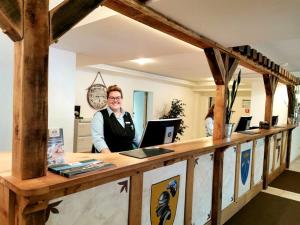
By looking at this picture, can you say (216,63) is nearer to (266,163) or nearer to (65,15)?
(65,15)

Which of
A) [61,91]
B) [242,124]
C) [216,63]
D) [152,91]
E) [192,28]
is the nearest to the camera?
[192,28]

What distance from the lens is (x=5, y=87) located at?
9.87 ft

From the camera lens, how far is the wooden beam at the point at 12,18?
1015 mm

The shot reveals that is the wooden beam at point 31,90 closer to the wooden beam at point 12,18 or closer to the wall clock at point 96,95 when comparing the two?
the wooden beam at point 12,18

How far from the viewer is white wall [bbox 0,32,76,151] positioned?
118 inches

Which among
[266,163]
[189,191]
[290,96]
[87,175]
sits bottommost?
[266,163]

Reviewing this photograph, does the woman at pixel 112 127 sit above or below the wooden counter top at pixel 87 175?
above

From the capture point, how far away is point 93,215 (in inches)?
58.9

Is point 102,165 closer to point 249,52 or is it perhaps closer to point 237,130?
point 249,52

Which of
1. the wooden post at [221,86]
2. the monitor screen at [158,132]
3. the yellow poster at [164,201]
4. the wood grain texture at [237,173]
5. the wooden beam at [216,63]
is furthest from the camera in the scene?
the wood grain texture at [237,173]

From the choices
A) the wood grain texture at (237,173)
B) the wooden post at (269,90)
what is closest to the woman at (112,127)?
the wood grain texture at (237,173)

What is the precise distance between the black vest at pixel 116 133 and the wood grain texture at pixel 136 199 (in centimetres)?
77

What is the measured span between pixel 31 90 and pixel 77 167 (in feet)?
1.75

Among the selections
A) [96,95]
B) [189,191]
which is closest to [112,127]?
[189,191]
